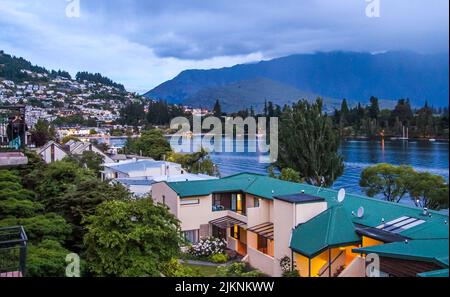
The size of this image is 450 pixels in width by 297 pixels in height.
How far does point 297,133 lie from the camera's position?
2836 cm

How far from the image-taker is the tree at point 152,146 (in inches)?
1761

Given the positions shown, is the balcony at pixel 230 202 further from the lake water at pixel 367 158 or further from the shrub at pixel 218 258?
the lake water at pixel 367 158

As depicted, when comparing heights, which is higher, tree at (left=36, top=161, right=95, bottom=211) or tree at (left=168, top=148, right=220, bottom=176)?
tree at (left=36, top=161, right=95, bottom=211)

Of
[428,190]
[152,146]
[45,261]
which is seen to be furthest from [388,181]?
Result: [152,146]

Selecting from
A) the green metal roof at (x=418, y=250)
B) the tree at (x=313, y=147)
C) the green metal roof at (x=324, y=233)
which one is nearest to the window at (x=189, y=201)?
the green metal roof at (x=324, y=233)

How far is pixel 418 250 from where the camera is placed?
8312 millimetres

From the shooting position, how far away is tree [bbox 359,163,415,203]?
947 inches

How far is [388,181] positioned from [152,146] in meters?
26.8

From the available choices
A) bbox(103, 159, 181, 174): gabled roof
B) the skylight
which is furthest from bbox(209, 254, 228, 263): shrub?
bbox(103, 159, 181, 174): gabled roof

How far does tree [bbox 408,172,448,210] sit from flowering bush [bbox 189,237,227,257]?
39.4ft

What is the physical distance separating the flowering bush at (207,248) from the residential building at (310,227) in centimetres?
74

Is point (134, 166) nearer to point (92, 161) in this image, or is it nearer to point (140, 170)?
point (140, 170)

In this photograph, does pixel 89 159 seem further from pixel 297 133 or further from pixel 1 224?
pixel 1 224

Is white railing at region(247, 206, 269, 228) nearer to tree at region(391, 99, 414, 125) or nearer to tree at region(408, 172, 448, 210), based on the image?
tree at region(408, 172, 448, 210)
